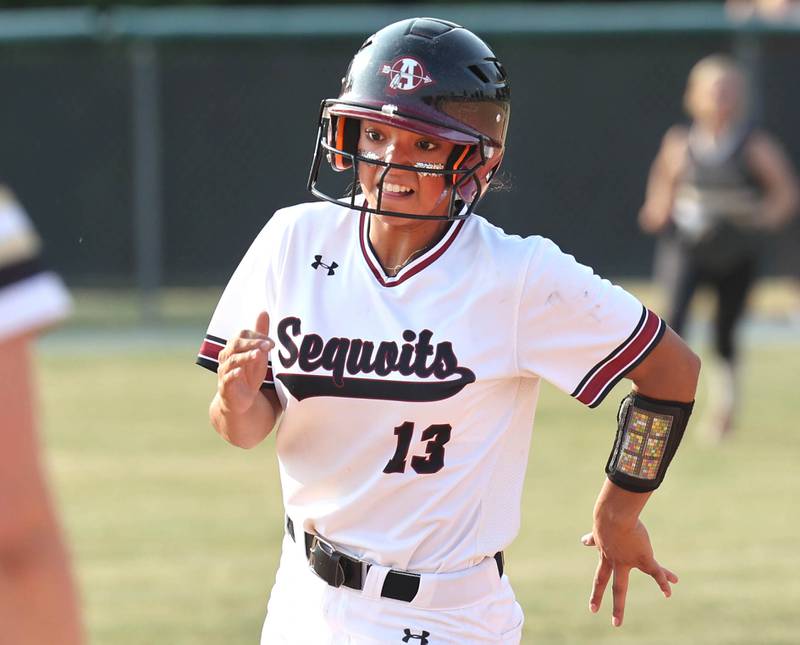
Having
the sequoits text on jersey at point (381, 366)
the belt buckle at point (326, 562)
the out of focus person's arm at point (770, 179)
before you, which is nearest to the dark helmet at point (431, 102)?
the sequoits text on jersey at point (381, 366)

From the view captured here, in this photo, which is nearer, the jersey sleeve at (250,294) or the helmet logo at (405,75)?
the helmet logo at (405,75)

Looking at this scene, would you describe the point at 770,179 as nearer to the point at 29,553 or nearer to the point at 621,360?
A: the point at 621,360

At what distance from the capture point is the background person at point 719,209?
9.01m

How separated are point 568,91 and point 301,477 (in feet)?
39.6

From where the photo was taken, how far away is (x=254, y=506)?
290 inches

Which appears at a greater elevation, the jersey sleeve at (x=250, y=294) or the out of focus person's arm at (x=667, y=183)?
the jersey sleeve at (x=250, y=294)

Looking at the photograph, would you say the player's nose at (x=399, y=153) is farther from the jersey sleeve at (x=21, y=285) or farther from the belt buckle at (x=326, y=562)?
the jersey sleeve at (x=21, y=285)

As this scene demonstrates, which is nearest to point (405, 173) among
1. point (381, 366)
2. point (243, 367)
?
point (381, 366)

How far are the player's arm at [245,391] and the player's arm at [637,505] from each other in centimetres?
72

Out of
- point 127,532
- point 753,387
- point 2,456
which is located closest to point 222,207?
point 753,387

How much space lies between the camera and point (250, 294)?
328 cm

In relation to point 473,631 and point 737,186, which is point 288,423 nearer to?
point 473,631

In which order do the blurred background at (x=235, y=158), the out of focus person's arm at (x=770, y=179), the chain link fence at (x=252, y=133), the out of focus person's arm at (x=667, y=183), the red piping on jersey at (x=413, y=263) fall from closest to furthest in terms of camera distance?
the red piping on jersey at (x=413, y=263), the out of focus person's arm at (x=667, y=183), the out of focus person's arm at (x=770, y=179), the blurred background at (x=235, y=158), the chain link fence at (x=252, y=133)

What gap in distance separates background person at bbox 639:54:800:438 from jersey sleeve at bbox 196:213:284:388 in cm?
592
